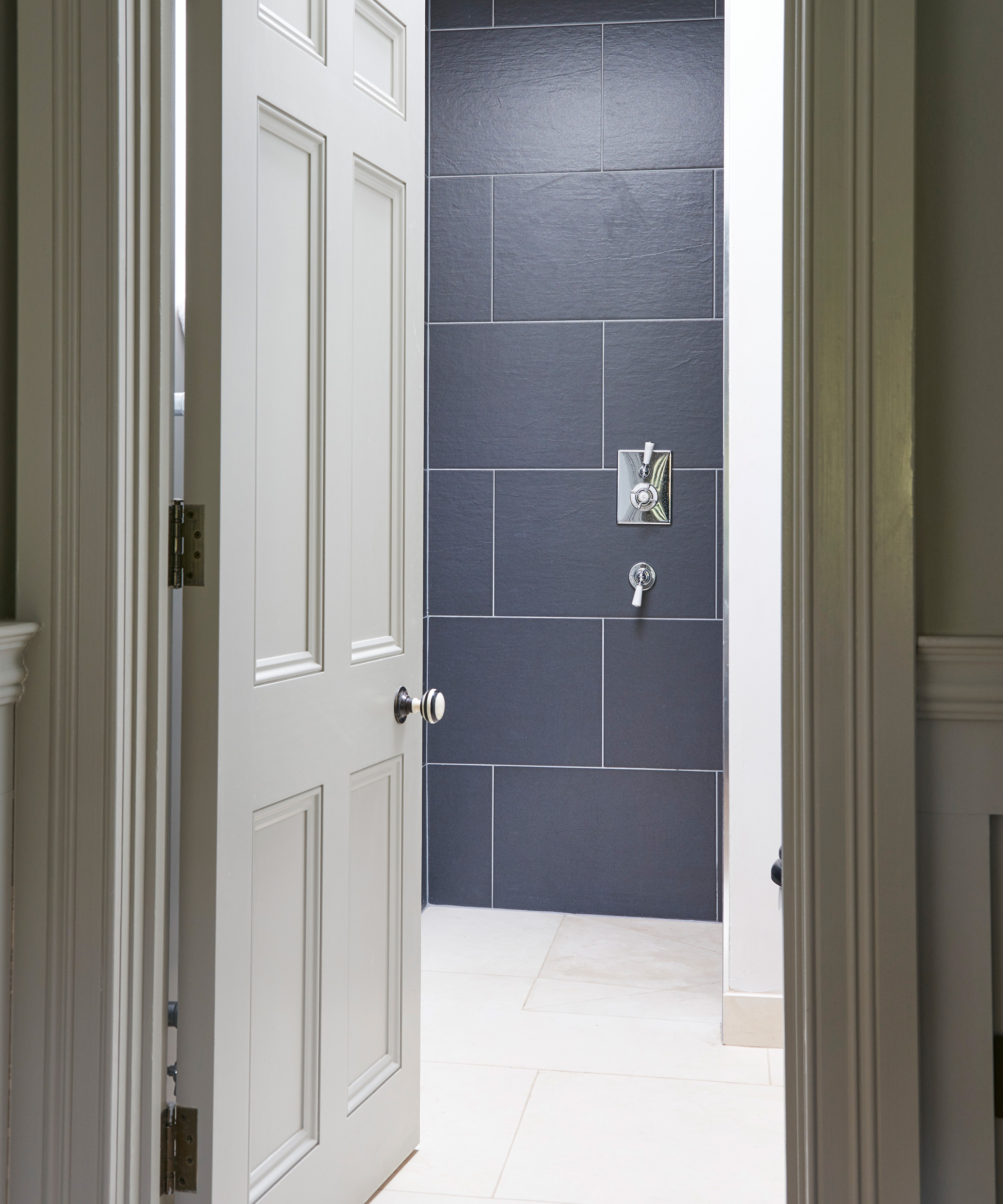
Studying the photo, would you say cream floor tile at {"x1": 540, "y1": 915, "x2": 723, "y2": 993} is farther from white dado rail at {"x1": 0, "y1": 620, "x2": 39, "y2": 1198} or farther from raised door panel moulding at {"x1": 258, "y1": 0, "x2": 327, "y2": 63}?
raised door panel moulding at {"x1": 258, "y1": 0, "x2": 327, "y2": 63}

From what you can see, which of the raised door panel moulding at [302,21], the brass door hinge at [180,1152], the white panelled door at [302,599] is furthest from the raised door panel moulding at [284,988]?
the raised door panel moulding at [302,21]

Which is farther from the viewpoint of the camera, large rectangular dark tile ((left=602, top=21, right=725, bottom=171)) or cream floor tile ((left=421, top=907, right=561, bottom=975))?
large rectangular dark tile ((left=602, top=21, right=725, bottom=171))

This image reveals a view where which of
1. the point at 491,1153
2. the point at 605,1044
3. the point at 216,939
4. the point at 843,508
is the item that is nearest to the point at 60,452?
the point at 216,939

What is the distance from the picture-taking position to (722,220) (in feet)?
11.2

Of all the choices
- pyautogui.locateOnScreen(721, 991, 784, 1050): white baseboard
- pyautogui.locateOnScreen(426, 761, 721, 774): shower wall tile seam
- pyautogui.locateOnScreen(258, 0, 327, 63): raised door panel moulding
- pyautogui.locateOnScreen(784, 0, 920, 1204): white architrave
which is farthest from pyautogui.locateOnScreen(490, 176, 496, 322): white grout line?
pyautogui.locateOnScreen(784, 0, 920, 1204): white architrave

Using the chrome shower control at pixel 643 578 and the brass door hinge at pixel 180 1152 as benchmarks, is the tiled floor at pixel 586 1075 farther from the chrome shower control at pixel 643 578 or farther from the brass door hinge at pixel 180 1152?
the chrome shower control at pixel 643 578

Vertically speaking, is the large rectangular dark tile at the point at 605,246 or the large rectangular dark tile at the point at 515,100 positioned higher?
the large rectangular dark tile at the point at 515,100

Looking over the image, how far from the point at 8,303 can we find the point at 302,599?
0.57 m

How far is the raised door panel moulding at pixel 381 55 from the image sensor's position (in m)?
1.82

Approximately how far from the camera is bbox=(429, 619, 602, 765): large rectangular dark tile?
3.54 meters

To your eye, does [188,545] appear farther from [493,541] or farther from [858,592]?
[493,541]

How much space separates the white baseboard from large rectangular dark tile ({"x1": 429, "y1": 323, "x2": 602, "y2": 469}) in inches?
64.8

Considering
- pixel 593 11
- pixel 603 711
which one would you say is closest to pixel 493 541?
pixel 603 711

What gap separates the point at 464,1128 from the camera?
7.20 feet
